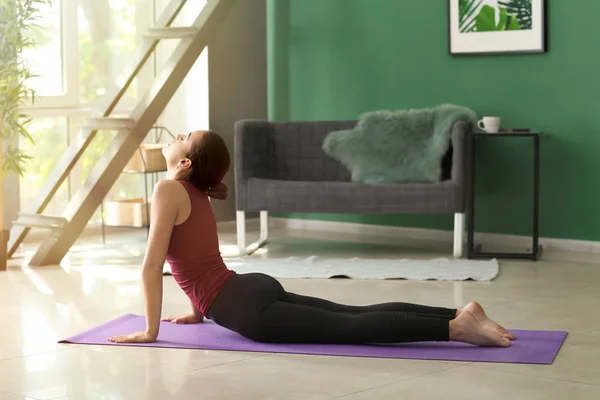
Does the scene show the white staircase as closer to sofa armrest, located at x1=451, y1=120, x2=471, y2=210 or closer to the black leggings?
sofa armrest, located at x1=451, y1=120, x2=471, y2=210

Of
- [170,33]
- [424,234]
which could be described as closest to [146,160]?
[170,33]

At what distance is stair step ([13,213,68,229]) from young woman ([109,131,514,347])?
2377mm

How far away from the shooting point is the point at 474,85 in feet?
21.6

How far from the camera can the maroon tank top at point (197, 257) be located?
12.0 feet

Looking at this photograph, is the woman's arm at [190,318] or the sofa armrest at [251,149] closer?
the woman's arm at [190,318]

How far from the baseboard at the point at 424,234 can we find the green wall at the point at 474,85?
0.14 feet

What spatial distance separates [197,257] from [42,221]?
8.53ft

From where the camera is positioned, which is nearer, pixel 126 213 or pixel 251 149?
pixel 251 149

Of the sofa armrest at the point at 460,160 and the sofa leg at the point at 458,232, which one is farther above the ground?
the sofa armrest at the point at 460,160

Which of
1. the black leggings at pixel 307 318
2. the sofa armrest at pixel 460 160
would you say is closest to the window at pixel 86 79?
the sofa armrest at pixel 460 160

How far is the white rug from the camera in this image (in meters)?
5.27

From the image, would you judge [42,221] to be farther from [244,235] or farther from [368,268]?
[368,268]

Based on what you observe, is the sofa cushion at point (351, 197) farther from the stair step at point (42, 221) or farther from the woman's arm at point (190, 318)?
the woman's arm at point (190, 318)

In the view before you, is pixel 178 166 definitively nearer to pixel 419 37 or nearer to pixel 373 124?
pixel 373 124
